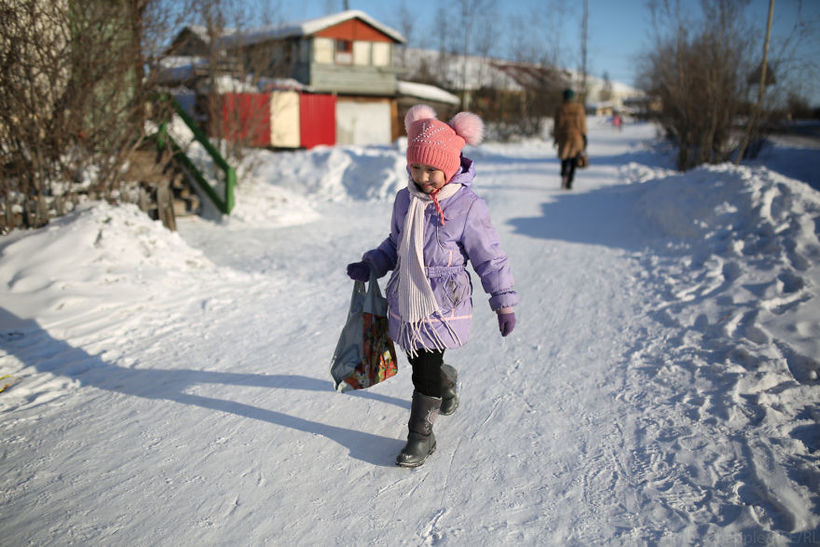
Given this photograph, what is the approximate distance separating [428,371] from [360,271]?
0.60 meters

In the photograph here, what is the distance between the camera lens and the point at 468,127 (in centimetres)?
260

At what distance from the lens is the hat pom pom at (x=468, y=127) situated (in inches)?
102

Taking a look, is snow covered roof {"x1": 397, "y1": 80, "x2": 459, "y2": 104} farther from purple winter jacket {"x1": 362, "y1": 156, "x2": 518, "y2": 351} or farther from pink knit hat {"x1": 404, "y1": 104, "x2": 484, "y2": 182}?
purple winter jacket {"x1": 362, "y1": 156, "x2": 518, "y2": 351}

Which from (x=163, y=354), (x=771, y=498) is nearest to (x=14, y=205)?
(x=163, y=354)

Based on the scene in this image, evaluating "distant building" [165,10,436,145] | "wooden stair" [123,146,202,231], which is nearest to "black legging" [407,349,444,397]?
"wooden stair" [123,146,202,231]

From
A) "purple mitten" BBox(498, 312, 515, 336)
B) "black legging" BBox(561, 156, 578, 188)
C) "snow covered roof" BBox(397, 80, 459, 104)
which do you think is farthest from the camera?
"snow covered roof" BBox(397, 80, 459, 104)

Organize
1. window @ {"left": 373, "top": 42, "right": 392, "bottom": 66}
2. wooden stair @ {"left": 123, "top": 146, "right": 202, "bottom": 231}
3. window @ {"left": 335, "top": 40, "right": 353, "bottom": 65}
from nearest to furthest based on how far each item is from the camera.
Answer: wooden stair @ {"left": 123, "top": 146, "right": 202, "bottom": 231} < window @ {"left": 335, "top": 40, "right": 353, "bottom": 65} < window @ {"left": 373, "top": 42, "right": 392, "bottom": 66}

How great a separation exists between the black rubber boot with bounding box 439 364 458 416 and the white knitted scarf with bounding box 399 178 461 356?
0.49 meters

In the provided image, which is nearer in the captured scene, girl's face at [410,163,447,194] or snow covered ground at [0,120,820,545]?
snow covered ground at [0,120,820,545]

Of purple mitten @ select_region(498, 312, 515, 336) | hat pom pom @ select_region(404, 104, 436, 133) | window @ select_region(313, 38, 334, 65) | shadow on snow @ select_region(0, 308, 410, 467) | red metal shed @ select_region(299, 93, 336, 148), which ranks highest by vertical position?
window @ select_region(313, 38, 334, 65)

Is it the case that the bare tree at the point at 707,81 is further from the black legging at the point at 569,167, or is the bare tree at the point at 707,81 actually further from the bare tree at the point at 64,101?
the bare tree at the point at 64,101

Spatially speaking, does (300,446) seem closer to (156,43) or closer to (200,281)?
(200,281)

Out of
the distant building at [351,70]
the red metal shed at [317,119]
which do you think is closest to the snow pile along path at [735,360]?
the red metal shed at [317,119]

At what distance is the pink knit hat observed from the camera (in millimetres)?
2439
